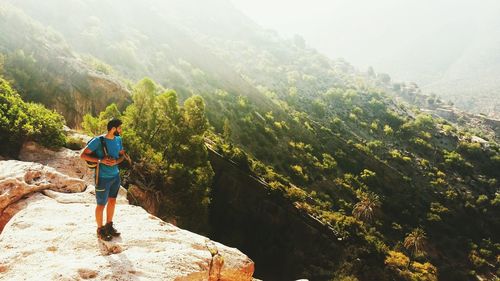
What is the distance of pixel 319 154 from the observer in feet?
307

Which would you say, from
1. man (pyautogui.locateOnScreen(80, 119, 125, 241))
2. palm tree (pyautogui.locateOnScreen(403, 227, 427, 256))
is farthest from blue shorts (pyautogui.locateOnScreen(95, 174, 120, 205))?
palm tree (pyautogui.locateOnScreen(403, 227, 427, 256))

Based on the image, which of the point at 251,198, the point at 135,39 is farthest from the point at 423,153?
the point at 135,39

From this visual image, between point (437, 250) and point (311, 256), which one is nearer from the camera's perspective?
point (311, 256)

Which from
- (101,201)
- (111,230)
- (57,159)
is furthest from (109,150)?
(57,159)

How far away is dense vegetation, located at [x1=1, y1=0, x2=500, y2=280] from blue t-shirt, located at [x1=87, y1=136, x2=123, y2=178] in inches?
625

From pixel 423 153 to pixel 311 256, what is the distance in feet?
256

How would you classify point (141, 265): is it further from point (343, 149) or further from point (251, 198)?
point (343, 149)

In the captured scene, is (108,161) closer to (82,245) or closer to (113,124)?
(113,124)

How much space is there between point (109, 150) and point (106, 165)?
1.17ft

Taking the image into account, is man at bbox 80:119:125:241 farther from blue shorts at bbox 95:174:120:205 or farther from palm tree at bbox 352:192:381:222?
palm tree at bbox 352:192:381:222

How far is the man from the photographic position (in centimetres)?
931

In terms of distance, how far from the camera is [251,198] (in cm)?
5372

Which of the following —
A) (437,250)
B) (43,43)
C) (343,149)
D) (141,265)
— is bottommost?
(437,250)

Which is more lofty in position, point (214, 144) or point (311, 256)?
point (214, 144)
